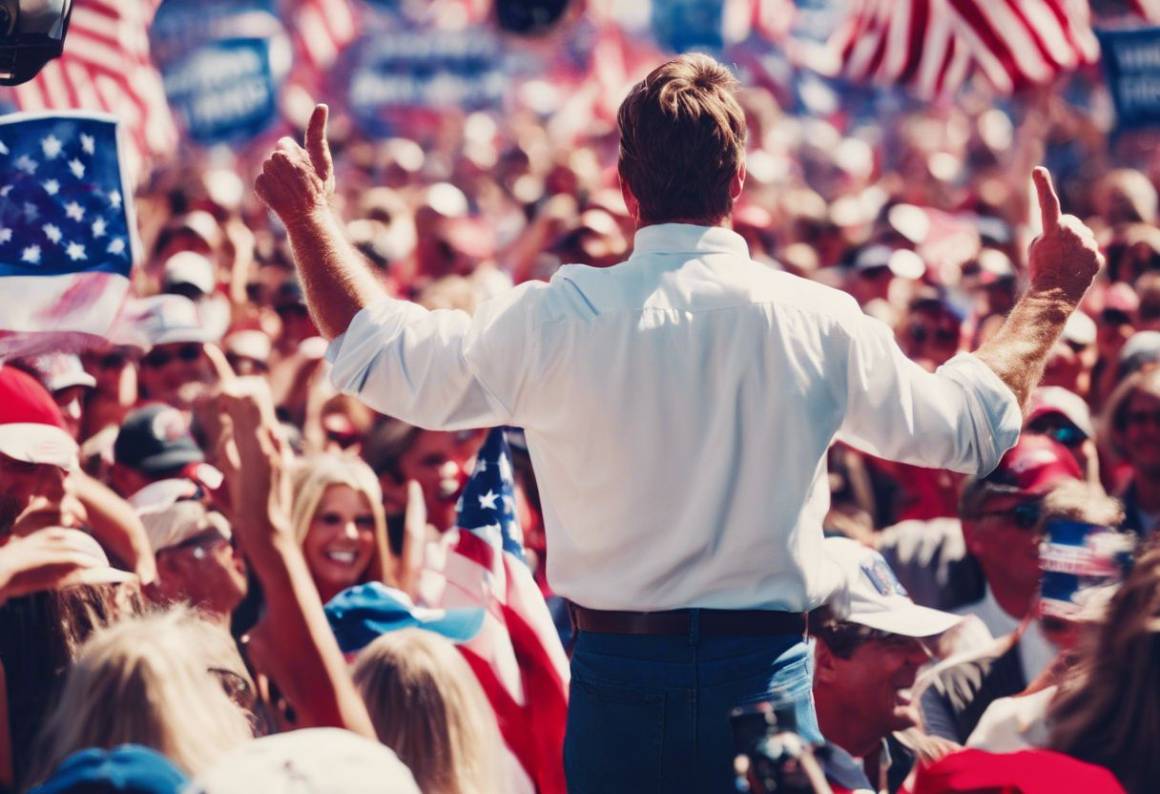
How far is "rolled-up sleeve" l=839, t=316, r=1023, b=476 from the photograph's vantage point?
3143mm

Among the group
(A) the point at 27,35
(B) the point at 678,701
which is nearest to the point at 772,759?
(B) the point at 678,701

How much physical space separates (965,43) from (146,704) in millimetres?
7851

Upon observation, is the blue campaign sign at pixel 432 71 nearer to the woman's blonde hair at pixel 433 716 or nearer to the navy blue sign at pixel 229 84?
the navy blue sign at pixel 229 84

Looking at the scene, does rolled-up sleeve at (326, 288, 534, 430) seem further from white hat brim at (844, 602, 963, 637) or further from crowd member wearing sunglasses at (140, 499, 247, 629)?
crowd member wearing sunglasses at (140, 499, 247, 629)

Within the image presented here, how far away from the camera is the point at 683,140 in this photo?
10.4 ft

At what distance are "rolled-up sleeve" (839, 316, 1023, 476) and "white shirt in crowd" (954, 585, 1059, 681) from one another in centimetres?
166

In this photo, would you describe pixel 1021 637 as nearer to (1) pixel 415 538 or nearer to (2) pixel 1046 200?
(2) pixel 1046 200

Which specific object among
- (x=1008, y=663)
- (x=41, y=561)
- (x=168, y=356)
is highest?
(x=41, y=561)

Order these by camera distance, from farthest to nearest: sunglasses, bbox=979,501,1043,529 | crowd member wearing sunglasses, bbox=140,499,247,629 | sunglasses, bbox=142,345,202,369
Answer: sunglasses, bbox=142,345,202,369 → sunglasses, bbox=979,501,1043,529 → crowd member wearing sunglasses, bbox=140,499,247,629

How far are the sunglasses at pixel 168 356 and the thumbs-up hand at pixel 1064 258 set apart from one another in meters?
4.56

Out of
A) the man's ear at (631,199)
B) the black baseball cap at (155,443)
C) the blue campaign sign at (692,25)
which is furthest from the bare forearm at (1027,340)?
the blue campaign sign at (692,25)

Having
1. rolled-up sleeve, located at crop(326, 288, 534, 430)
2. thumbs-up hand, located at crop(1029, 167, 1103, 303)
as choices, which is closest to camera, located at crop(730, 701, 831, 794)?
rolled-up sleeve, located at crop(326, 288, 534, 430)

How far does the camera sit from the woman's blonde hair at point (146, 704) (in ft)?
9.91

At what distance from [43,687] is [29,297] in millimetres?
1273
